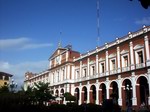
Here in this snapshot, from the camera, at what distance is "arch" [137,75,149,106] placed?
1266 inches

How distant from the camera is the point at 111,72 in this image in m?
38.0

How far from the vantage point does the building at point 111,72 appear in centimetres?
3243

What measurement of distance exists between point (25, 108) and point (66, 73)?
2934 centimetres

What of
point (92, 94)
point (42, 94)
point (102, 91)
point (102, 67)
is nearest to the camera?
point (102, 91)

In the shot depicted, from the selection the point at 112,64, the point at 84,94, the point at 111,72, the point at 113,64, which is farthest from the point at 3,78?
the point at 111,72

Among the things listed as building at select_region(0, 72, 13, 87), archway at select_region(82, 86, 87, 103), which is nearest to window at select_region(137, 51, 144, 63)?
archway at select_region(82, 86, 87, 103)

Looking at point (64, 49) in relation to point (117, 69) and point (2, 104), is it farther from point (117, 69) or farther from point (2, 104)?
point (2, 104)

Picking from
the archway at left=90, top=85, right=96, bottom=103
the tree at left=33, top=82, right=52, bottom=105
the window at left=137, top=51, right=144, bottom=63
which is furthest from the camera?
the tree at left=33, top=82, right=52, bottom=105

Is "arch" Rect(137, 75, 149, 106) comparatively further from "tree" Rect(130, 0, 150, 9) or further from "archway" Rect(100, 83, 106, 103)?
"tree" Rect(130, 0, 150, 9)

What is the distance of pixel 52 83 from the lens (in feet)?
192

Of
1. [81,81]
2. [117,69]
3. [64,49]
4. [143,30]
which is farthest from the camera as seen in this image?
[64,49]

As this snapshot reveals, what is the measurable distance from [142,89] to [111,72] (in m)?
6.22

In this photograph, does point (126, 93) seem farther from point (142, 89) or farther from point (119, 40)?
point (119, 40)

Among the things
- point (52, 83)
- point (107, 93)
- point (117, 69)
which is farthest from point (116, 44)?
point (52, 83)
